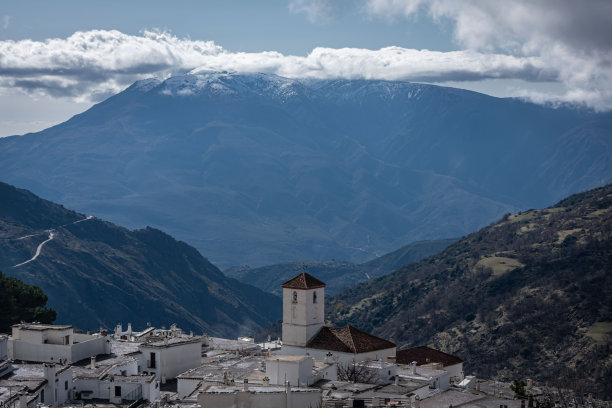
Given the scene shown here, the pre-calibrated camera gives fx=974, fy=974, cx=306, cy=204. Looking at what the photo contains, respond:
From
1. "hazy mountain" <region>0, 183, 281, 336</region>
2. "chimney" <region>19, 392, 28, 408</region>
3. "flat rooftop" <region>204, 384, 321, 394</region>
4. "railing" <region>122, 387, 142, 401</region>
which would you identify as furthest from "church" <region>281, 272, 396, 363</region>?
"hazy mountain" <region>0, 183, 281, 336</region>

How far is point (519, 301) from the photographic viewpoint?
403 feet

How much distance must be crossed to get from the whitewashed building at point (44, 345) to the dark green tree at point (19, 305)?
1460 centimetres

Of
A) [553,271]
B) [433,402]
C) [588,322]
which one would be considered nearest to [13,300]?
[433,402]

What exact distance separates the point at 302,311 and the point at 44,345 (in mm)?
15280

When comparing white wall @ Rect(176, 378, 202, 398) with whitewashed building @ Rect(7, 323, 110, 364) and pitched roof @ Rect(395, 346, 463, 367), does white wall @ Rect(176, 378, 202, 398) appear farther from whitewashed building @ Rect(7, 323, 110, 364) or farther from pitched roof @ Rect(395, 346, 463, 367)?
pitched roof @ Rect(395, 346, 463, 367)

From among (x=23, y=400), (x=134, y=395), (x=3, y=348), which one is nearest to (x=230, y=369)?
(x=134, y=395)

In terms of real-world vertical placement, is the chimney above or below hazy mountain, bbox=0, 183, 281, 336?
below

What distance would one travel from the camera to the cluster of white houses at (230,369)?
41312 millimetres

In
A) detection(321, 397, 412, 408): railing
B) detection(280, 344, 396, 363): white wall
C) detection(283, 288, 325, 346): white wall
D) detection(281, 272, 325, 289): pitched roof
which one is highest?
detection(281, 272, 325, 289): pitched roof

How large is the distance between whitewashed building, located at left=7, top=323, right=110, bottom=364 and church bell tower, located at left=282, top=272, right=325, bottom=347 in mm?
12473

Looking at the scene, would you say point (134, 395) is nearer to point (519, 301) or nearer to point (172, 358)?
point (172, 358)

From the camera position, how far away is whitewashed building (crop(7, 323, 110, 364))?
2095 inches

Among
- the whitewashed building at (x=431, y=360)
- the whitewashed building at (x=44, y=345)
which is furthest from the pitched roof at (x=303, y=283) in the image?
the whitewashed building at (x=44, y=345)

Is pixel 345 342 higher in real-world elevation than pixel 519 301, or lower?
lower
